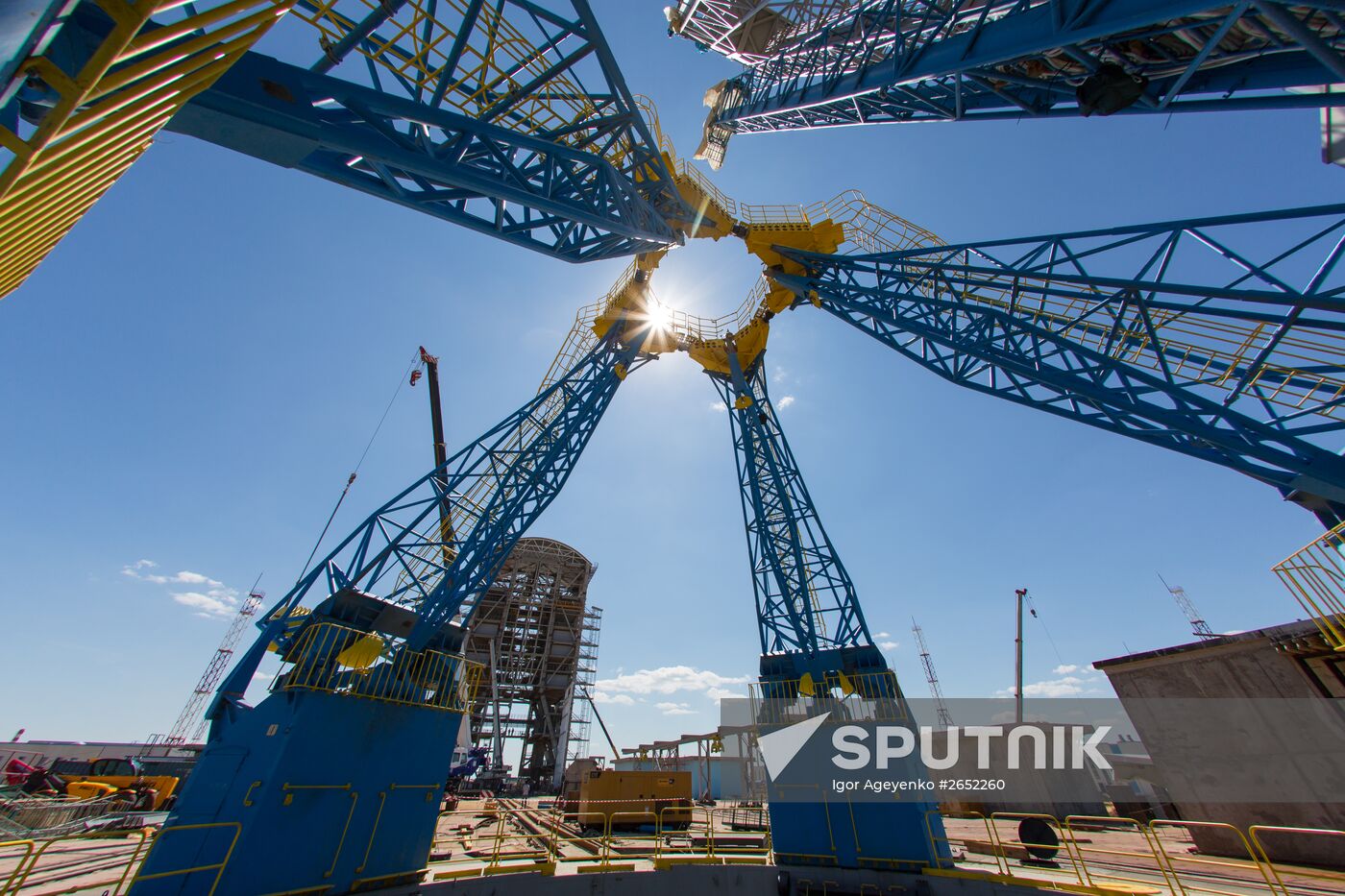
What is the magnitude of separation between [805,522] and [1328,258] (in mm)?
11344

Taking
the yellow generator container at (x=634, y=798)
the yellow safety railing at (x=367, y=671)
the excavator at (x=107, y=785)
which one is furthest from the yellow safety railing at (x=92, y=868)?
the yellow generator container at (x=634, y=798)

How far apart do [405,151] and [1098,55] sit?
400 inches

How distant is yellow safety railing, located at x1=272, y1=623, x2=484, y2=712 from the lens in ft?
27.1

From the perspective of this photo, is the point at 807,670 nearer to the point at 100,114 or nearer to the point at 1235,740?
the point at 1235,740

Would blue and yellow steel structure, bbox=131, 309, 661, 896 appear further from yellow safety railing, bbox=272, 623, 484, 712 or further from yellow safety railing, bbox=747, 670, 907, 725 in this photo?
yellow safety railing, bbox=747, 670, 907, 725

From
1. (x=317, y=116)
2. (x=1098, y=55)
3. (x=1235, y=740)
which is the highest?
(x=1098, y=55)

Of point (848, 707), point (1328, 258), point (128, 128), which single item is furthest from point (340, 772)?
point (1328, 258)

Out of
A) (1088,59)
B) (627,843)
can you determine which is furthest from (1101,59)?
(627,843)

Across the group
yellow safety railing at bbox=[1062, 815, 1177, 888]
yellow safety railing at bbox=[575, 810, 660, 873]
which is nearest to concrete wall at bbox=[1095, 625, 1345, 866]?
yellow safety railing at bbox=[1062, 815, 1177, 888]

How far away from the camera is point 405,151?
5.98 m

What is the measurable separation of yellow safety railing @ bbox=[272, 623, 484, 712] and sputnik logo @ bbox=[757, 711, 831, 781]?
693 centimetres

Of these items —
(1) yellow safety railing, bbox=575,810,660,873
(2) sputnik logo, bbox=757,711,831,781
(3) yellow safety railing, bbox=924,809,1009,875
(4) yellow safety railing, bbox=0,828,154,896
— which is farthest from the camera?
(2) sputnik logo, bbox=757,711,831,781

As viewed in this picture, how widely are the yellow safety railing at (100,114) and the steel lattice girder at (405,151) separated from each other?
223 cm

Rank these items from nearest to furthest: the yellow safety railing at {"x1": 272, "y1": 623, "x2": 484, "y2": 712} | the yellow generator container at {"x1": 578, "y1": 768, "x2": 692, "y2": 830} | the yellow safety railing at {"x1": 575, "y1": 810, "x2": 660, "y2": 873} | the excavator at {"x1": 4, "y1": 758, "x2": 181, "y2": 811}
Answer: the yellow safety railing at {"x1": 272, "y1": 623, "x2": 484, "y2": 712} → the yellow safety railing at {"x1": 575, "y1": 810, "x2": 660, "y2": 873} → the yellow generator container at {"x1": 578, "y1": 768, "x2": 692, "y2": 830} → the excavator at {"x1": 4, "y1": 758, "x2": 181, "y2": 811}
